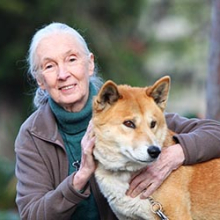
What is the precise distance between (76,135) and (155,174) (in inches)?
27.2

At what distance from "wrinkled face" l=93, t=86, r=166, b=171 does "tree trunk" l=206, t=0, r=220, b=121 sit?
6.96 feet

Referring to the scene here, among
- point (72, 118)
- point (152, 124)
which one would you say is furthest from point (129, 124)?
point (72, 118)

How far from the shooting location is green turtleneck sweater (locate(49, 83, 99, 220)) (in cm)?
407

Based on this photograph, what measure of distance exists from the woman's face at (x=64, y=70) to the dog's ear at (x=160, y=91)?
498mm

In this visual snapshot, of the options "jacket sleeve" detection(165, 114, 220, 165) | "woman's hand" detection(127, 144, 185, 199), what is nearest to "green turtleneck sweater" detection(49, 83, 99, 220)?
"woman's hand" detection(127, 144, 185, 199)

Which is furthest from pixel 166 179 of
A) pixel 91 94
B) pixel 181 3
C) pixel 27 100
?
pixel 181 3

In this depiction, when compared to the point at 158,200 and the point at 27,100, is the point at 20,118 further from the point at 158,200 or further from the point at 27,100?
the point at 158,200

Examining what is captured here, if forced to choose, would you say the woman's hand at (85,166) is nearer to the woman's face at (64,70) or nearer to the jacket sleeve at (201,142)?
the woman's face at (64,70)

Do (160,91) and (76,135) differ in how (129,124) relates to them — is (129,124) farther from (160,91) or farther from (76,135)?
(76,135)

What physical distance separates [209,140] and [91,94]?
0.88 metres

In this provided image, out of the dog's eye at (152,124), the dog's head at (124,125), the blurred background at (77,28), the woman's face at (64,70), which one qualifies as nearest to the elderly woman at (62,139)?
the woman's face at (64,70)

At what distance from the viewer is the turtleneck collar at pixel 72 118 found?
4051 millimetres

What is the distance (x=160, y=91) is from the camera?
12.6 feet

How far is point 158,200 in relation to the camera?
3.66 m
